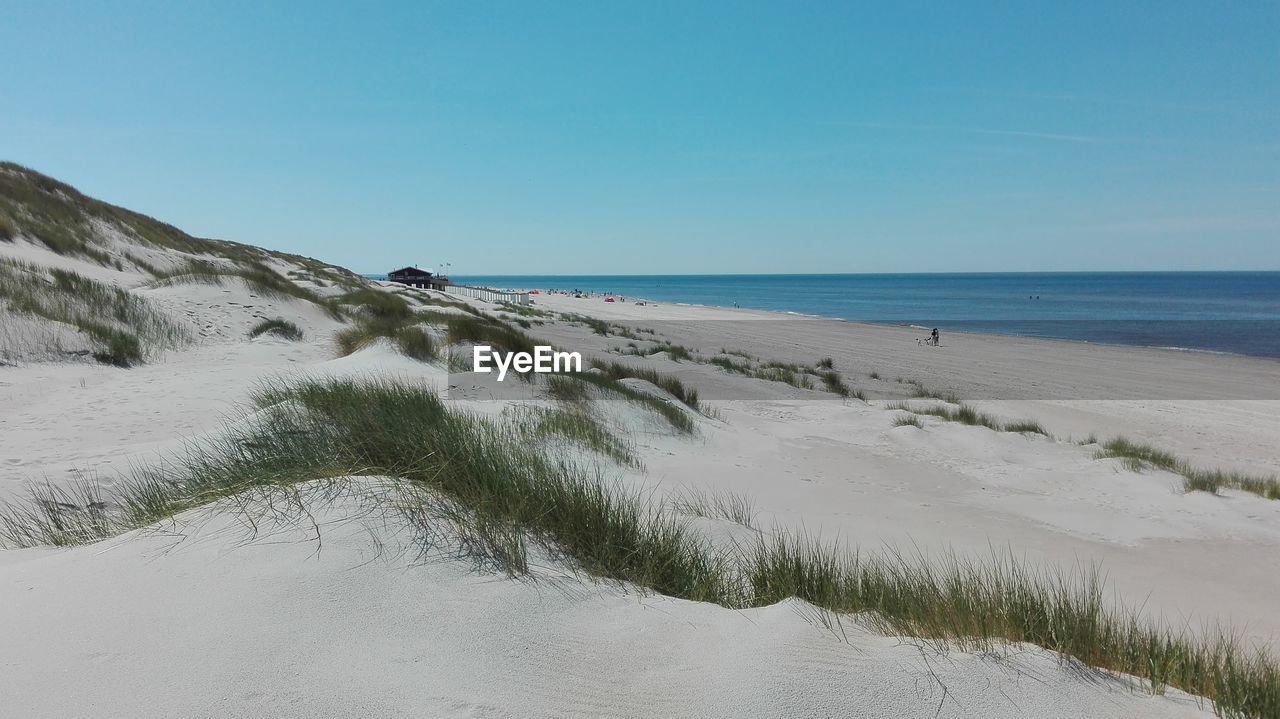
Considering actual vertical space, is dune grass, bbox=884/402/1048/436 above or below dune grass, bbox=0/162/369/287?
below

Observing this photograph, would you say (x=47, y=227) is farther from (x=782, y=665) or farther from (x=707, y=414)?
(x=782, y=665)

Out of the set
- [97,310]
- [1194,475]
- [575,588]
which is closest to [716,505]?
[575,588]

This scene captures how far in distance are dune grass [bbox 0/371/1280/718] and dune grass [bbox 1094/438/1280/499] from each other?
4205 millimetres

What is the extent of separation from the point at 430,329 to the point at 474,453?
11353mm

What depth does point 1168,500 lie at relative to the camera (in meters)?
7.34

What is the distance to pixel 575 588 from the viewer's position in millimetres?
2896

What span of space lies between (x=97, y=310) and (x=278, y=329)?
339cm

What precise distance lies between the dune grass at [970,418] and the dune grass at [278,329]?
13.4m

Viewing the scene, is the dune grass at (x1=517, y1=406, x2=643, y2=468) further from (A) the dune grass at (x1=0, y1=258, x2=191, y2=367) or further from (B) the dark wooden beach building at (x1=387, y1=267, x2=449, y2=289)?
(B) the dark wooden beach building at (x1=387, y1=267, x2=449, y2=289)

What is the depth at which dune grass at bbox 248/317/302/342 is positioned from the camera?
15.4 meters

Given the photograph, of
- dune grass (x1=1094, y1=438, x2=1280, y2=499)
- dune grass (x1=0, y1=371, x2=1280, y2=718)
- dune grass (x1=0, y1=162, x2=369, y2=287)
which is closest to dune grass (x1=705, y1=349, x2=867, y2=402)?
dune grass (x1=1094, y1=438, x2=1280, y2=499)

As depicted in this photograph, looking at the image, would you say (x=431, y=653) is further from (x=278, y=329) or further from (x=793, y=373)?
(x=793, y=373)

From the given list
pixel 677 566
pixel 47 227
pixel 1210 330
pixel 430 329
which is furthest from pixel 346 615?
pixel 1210 330

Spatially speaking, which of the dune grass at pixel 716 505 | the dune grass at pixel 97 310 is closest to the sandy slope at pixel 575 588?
the dune grass at pixel 716 505
